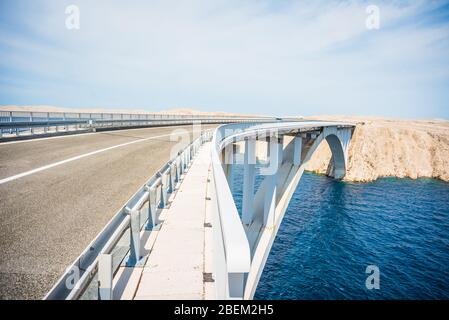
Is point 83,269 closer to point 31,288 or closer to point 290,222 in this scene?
point 31,288

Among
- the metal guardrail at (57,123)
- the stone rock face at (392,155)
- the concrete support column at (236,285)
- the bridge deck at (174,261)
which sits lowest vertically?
the stone rock face at (392,155)

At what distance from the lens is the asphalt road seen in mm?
3867

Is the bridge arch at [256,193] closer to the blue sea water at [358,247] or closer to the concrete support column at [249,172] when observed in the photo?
the concrete support column at [249,172]

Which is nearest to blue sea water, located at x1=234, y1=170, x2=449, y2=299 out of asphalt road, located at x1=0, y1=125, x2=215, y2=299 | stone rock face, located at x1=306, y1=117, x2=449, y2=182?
stone rock face, located at x1=306, y1=117, x2=449, y2=182

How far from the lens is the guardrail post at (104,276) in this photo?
2557 mm

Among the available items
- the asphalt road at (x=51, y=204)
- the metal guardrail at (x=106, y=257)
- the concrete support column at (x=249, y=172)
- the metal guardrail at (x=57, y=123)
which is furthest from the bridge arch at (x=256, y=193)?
the metal guardrail at (x=57, y=123)

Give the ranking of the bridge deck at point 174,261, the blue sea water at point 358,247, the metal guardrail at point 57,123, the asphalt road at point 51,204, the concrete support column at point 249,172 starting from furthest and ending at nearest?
1. the blue sea water at point 358,247
2. the metal guardrail at point 57,123
3. the concrete support column at point 249,172
4. the asphalt road at point 51,204
5. the bridge deck at point 174,261

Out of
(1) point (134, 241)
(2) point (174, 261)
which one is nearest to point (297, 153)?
(2) point (174, 261)

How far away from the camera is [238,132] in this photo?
1448 centimetres

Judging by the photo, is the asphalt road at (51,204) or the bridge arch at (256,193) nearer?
the bridge arch at (256,193)

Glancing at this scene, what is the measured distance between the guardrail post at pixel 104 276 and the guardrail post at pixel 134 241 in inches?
45.3

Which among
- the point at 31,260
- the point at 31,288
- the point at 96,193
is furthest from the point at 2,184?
the point at 31,288

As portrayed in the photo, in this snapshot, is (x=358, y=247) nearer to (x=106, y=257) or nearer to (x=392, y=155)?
(x=106, y=257)

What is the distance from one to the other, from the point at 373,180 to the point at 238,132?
41126 millimetres
